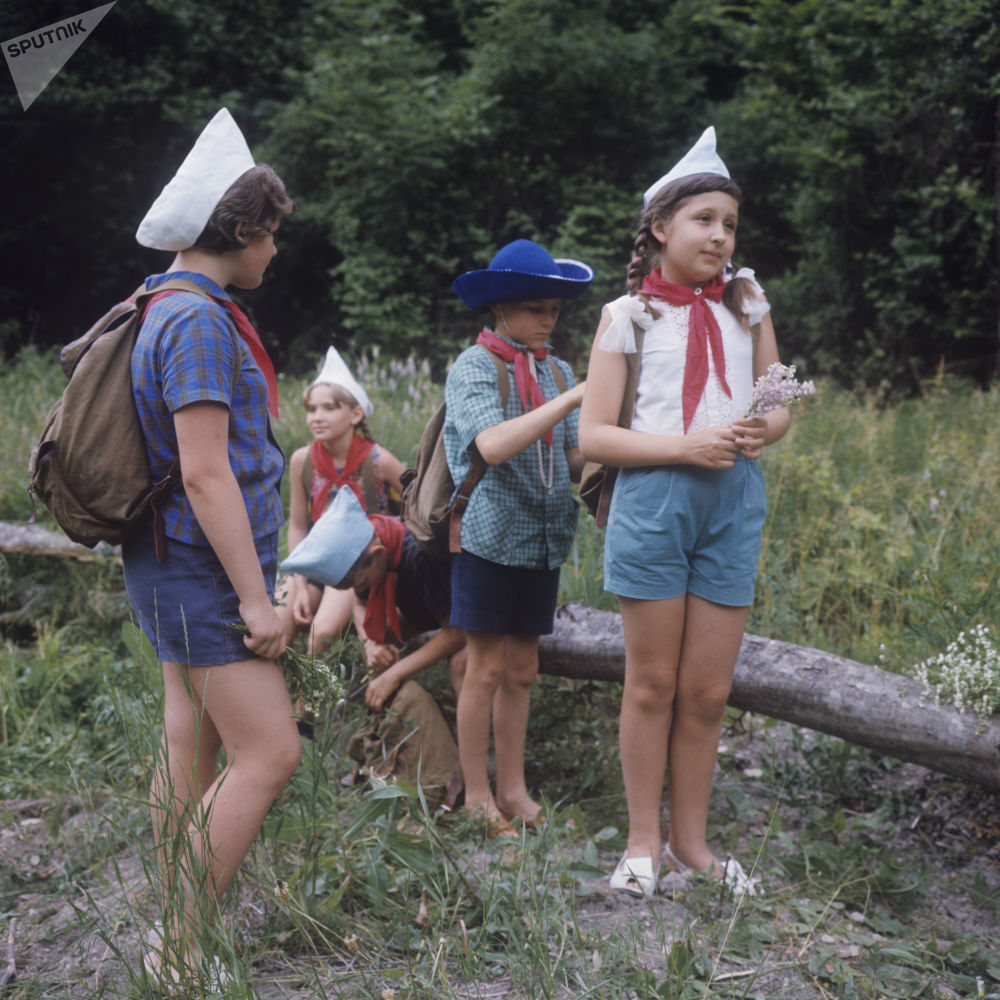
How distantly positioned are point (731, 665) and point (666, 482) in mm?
561

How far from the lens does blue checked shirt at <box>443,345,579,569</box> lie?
2.95 meters

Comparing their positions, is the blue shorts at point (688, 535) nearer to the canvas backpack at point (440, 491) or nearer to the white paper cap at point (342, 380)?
the canvas backpack at point (440, 491)

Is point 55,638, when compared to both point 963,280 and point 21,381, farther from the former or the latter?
point 963,280

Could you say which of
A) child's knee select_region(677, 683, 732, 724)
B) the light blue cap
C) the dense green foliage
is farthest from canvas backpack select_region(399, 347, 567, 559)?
the dense green foliage

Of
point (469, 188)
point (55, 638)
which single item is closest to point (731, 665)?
point (55, 638)

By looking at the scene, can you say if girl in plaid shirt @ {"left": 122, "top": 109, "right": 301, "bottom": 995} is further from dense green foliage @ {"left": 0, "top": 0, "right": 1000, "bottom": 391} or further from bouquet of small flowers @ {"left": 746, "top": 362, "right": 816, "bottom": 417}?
dense green foliage @ {"left": 0, "top": 0, "right": 1000, "bottom": 391}

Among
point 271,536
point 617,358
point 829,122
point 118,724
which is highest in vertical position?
point 829,122

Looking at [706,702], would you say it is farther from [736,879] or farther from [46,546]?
[46,546]

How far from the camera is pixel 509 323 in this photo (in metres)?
3.10

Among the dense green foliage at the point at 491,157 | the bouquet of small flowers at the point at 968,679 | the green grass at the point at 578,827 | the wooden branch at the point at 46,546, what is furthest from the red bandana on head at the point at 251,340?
the dense green foliage at the point at 491,157

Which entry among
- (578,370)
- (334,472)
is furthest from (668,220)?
(578,370)

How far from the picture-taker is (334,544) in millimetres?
3150

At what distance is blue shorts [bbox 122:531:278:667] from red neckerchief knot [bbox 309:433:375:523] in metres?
1.93

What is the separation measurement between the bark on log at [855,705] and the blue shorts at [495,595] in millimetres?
378
